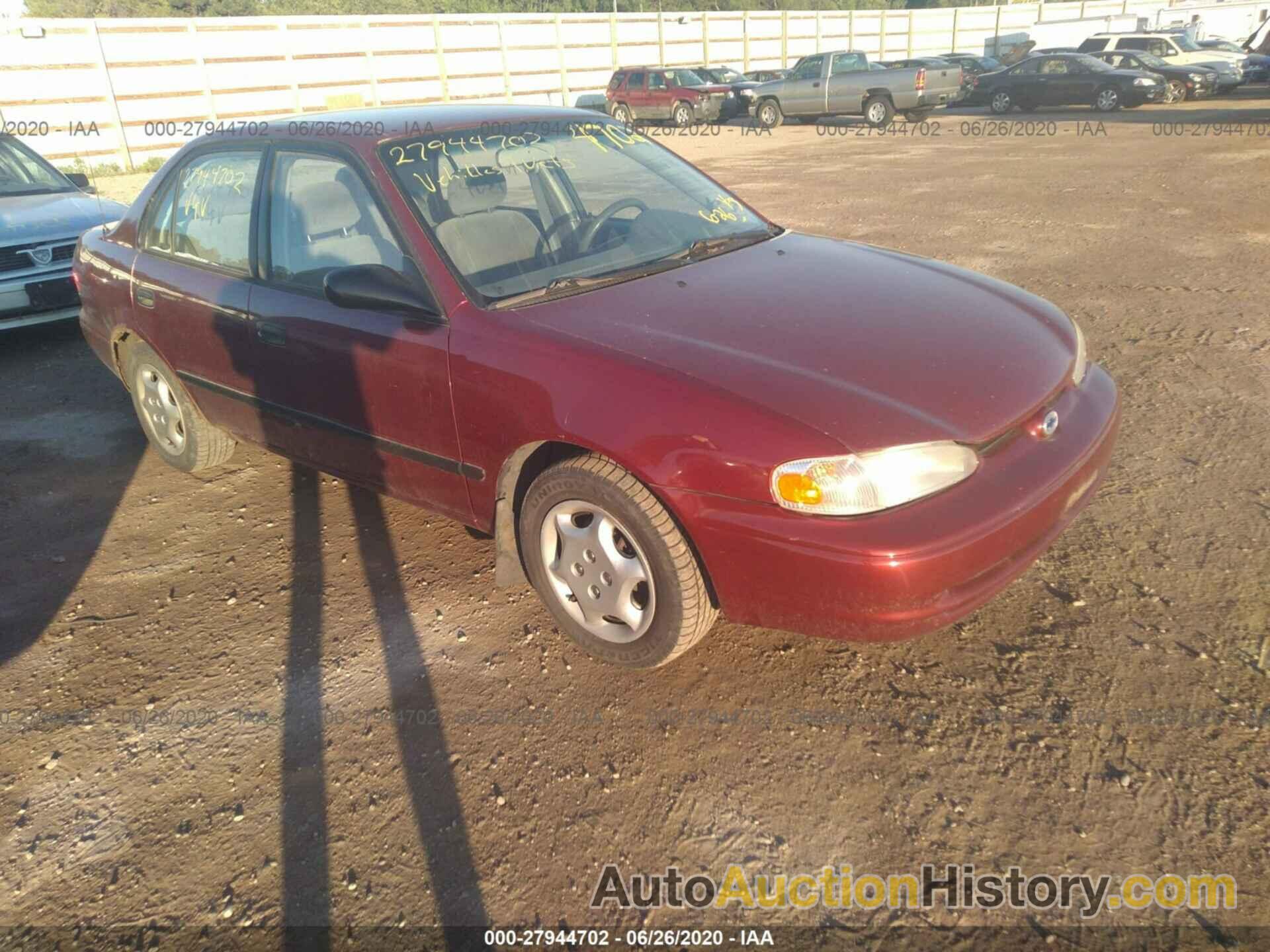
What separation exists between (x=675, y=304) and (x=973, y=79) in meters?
24.5

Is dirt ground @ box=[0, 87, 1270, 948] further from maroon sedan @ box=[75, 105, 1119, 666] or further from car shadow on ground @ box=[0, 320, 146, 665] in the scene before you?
maroon sedan @ box=[75, 105, 1119, 666]

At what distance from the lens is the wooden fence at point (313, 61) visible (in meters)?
18.3

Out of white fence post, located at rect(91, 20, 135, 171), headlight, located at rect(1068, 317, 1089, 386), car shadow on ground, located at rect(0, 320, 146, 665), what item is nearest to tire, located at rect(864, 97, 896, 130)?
white fence post, located at rect(91, 20, 135, 171)

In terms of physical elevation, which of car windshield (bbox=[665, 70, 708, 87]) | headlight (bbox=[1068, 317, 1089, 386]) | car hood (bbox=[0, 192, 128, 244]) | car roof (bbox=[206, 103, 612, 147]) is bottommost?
headlight (bbox=[1068, 317, 1089, 386])

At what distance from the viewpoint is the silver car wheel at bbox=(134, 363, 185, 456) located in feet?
14.1

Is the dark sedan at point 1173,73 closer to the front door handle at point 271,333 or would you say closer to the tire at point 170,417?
the tire at point 170,417

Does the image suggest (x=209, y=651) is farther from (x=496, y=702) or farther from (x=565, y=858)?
(x=565, y=858)

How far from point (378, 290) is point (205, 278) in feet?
4.44

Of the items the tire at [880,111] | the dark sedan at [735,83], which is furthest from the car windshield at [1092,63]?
the dark sedan at [735,83]

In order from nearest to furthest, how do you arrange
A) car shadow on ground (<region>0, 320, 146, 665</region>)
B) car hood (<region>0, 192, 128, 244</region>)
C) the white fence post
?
1. car shadow on ground (<region>0, 320, 146, 665</region>)
2. car hood (<region>0, 192, 128, 244</region>)
3. the white fence post

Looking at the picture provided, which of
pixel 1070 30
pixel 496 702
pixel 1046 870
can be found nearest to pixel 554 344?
pixel 496 702

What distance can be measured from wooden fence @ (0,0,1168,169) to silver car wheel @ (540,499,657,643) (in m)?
9.64

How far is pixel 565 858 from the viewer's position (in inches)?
86.0

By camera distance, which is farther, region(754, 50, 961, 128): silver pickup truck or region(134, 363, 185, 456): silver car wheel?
region(754, 50, 961, 128): silver pickup truck
